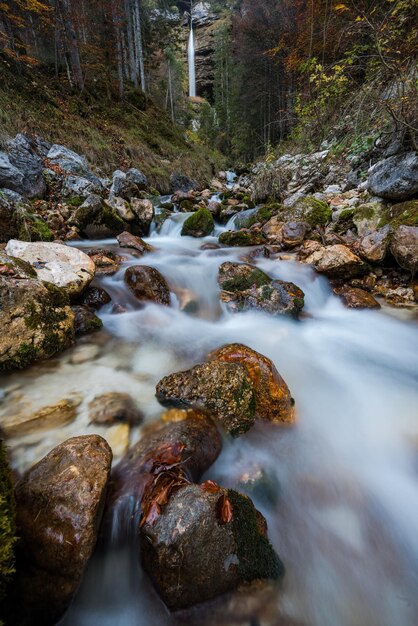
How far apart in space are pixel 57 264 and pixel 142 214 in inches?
213

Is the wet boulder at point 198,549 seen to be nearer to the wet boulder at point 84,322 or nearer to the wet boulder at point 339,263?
the wet boulder at point 84,322

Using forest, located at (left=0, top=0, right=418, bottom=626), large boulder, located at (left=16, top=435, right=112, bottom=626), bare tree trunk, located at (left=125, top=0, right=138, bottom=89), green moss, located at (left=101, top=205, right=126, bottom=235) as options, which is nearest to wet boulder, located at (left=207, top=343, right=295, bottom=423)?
forest, located at (left=0, top=0, right=418, bottom=626)

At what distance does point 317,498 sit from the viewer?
2303mm

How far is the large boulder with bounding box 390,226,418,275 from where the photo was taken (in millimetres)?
4832

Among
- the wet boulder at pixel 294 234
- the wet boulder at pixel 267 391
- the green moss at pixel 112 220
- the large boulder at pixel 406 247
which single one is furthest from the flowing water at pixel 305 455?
the green moss at pixel 112 220

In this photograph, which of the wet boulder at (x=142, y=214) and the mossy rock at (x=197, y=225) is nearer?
the wet boulder at (x=142, y=214)

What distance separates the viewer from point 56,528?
58.9 inches

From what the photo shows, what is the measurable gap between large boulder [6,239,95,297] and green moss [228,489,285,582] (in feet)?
11.2

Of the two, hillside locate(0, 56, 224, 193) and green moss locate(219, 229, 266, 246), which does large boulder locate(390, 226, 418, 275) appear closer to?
green moss locate(219, 229, 266, 246)

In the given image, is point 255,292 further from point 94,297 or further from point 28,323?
point 28,323

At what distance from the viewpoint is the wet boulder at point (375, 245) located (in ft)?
17.4

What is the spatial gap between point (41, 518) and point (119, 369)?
1898mm

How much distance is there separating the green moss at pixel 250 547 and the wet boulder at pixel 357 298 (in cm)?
425

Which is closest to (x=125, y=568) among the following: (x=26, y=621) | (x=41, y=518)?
(x=26, y=621)
